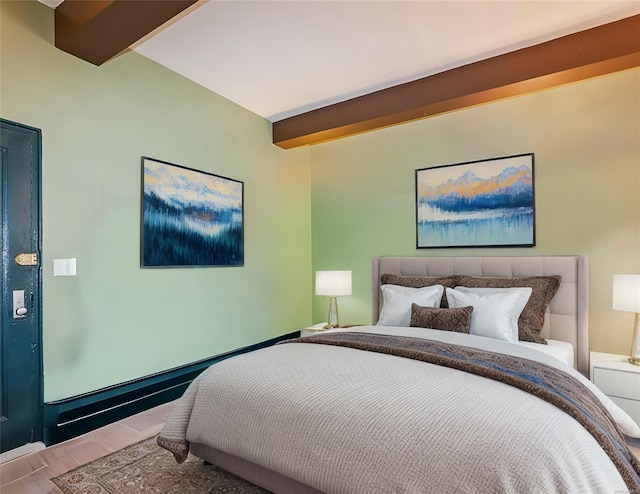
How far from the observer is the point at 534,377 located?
1.56 metres

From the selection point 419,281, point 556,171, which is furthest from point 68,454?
point 556,171

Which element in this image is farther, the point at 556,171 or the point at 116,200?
the point at 556,171

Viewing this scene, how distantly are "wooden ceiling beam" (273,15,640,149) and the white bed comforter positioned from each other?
6.81ft

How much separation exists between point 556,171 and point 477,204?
669mm

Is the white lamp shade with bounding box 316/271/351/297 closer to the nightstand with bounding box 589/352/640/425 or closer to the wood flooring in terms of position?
the wood flooring

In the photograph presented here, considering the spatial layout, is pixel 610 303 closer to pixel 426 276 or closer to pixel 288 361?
pixel 426 276

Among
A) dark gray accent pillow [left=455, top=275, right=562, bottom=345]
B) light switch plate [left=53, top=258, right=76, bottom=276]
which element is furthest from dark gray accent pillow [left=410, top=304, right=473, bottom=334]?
light switch plate [left=53, top=258, right=76, bottom=276]

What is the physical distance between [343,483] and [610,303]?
8.92 ft

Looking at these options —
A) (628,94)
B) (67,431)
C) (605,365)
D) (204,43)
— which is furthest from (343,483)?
(628,94)

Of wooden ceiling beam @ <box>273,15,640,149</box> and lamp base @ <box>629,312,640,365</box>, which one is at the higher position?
wooden ceiling beam @ <box>273,15,640,149</box>

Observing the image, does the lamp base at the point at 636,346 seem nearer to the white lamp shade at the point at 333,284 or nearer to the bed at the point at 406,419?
the bed at the point at 406,419

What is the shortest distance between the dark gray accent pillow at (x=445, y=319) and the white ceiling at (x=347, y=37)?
1.99 m

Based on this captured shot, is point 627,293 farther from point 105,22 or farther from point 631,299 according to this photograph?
point 105,22

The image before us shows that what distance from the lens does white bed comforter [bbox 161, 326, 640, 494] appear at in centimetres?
112
